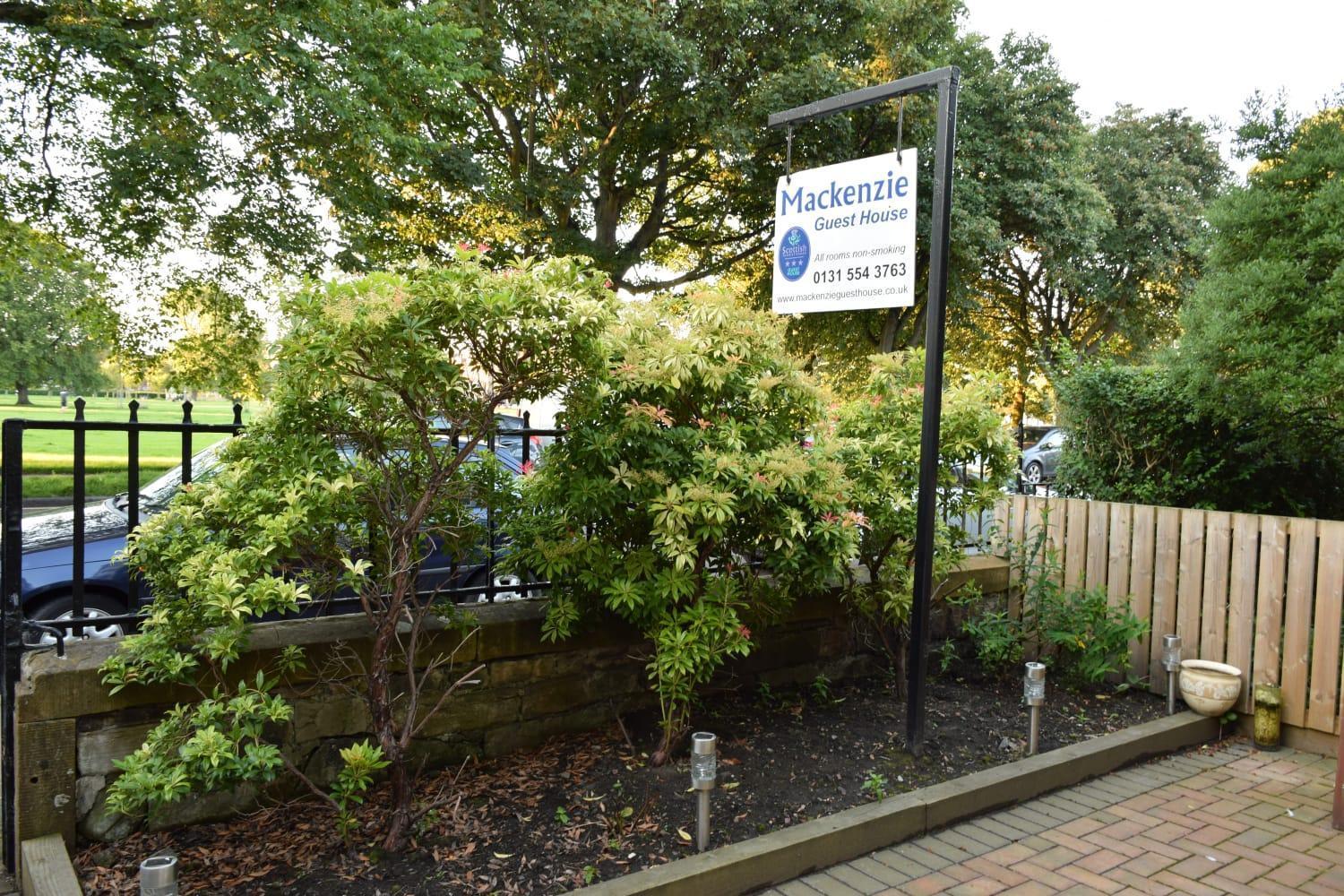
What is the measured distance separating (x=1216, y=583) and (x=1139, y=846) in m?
2.30

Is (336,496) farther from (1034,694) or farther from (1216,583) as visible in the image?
(1216,583)

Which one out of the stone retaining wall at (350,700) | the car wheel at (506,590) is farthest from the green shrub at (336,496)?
the car wheel at (506,590)

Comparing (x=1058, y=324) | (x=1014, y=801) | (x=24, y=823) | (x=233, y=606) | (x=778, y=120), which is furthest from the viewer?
(x=1058, y=324)

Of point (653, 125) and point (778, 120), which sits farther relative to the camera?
point (653, 125)

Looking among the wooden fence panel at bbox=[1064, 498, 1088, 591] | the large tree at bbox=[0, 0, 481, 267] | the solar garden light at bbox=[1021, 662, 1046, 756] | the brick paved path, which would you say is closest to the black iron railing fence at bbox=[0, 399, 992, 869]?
the brick paved path

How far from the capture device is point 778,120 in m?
5.02

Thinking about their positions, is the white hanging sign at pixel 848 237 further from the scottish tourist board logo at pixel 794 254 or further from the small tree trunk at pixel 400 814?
the small tree trunk at pixel 400 814

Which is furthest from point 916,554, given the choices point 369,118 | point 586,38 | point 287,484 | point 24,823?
point 586,38

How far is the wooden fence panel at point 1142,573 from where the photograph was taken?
18.6ft

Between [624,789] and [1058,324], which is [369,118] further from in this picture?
[1058,324]

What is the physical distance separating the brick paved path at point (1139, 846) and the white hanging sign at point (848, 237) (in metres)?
2.50

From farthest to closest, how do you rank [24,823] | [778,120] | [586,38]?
[586,38] < [778,120] < [24,823]

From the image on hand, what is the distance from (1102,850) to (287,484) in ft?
12.3

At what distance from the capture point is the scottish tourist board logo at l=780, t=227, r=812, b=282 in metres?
4.76
